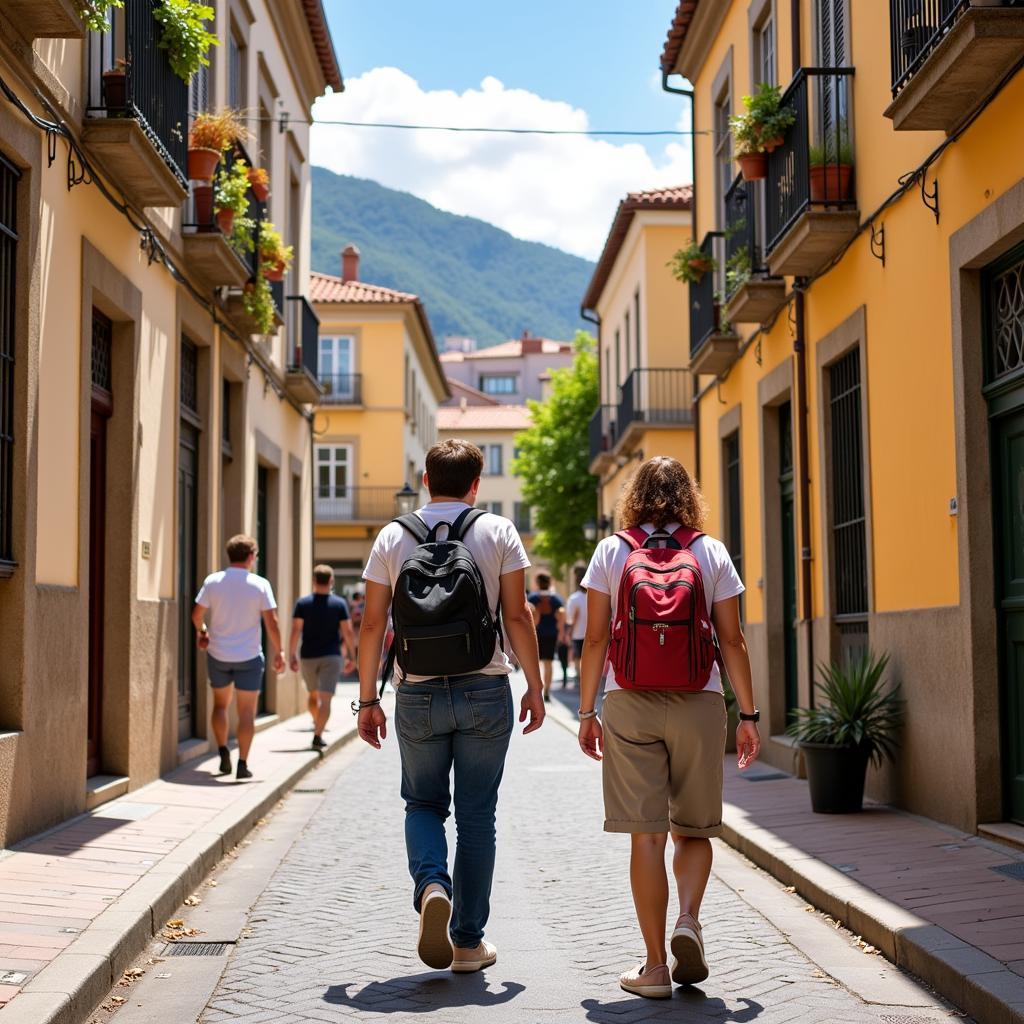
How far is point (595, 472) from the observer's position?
115ft

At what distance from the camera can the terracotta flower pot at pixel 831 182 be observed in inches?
441

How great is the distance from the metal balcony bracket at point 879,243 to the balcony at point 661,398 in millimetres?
16822

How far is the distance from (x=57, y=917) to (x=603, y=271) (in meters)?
28.1

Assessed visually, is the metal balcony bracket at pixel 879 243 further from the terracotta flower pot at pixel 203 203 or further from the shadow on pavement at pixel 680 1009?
the shadow on pavement at pixel 680 1009

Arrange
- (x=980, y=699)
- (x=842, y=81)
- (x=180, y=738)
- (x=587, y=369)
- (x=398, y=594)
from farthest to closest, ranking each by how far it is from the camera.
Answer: (x=587, y=369) < (x=180, y=738) < (x=842, y=81) < (x=980, y=699) < (x=398, y=594)

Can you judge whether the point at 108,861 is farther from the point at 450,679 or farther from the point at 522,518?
the point at 522,518

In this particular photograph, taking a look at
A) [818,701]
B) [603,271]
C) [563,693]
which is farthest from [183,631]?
[603,271]

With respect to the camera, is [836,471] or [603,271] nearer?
[836,471]

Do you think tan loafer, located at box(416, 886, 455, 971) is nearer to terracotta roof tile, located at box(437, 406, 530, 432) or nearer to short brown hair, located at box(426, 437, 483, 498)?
short brown hair, located at box(426, 437, 483, 498)

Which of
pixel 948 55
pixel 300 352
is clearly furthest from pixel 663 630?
pixel 300 352

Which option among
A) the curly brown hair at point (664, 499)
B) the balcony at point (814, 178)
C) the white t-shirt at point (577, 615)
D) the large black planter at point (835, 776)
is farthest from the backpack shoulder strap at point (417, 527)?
the white t-shirt at point (577, 615)

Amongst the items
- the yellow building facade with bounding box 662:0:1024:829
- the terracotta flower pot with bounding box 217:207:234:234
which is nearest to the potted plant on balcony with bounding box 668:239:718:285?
the yellow building facade with bounding box 662:0:1024:829

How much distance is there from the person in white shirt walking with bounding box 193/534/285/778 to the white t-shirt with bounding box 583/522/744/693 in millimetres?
6270

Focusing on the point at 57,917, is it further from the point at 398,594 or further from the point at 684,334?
the point at 684,334
